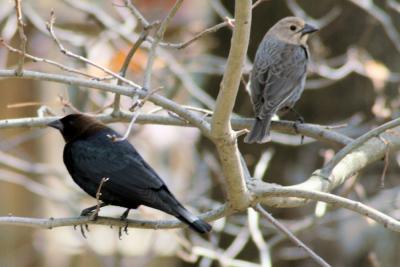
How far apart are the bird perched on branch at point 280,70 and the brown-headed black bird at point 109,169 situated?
97cm

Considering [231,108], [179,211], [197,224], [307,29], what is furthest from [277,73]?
[231,108]

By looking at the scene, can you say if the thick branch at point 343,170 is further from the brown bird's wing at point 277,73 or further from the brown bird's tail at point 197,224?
the brown bird's wing at point 277,73

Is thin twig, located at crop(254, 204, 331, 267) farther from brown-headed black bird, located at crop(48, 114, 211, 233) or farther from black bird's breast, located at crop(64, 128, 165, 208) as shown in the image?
black bird's breast, located at crop(64, 128, 165, 208)

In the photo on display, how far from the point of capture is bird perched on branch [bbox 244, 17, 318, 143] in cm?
567

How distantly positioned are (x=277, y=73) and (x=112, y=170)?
6.21 ft

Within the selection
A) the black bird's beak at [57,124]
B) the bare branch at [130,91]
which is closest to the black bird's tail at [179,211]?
the bare branch at [130,91]

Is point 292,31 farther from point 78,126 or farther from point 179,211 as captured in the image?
point 179,211

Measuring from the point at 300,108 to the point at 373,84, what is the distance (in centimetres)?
63

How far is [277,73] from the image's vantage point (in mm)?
6121

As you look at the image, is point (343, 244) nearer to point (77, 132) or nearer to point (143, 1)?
point (77, 132)

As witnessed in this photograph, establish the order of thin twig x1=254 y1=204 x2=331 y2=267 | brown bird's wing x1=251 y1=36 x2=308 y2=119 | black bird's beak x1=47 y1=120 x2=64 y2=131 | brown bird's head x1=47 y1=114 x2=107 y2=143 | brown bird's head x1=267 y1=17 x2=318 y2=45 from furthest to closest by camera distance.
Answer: brown bird's head x1=267 y1=17 x2=318 y2=45
brown bird's wing x1=251 y1=36 x2=308 y2=119
brown bird's head x1=47 y1=114 x2=107 y2=143
black bird's beak x1=47 y1=120 x2=64 y2=131
thin twig x1=254 y1=204 x2=331 y2=267

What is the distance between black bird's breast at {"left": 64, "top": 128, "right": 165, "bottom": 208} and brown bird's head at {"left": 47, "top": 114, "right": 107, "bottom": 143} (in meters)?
0.08

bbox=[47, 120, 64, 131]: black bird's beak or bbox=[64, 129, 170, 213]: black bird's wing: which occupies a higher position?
bbox=[47, 120, 64, 131]: black bird's beak

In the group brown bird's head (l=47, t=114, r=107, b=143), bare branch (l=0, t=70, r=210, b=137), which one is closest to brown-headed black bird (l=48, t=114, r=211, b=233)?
brown bird's head (l=47, t=114, r=107, b=143)
